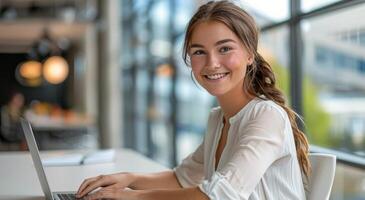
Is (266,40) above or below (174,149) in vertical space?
above

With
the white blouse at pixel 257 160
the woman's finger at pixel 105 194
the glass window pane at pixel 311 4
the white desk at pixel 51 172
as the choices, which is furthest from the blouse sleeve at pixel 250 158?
the glass window pane at pixel 311 4

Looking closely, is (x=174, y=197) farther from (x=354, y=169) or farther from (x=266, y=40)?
(x=266, y=40)

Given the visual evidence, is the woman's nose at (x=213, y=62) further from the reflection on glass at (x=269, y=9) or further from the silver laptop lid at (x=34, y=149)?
the reflection on glass at (x=269, y=9)

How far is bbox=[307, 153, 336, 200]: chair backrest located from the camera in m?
1.51

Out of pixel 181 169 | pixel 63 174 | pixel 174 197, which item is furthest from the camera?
pixel 63 174

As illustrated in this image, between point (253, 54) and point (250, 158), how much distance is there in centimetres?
35

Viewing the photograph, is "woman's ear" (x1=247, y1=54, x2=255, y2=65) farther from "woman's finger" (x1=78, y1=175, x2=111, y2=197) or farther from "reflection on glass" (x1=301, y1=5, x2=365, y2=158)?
"reflection on glass" (x1=301, y1=5, x2=365, y2=158)

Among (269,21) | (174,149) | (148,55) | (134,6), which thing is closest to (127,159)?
(269,21)

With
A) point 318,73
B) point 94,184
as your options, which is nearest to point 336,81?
point 318,73

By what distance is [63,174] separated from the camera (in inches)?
87.4

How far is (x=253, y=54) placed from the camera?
1533 mm

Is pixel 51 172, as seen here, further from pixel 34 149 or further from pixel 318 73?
pixel 318 73

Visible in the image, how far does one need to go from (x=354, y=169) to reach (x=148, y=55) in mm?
4937

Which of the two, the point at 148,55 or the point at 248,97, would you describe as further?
the point at 148,55
